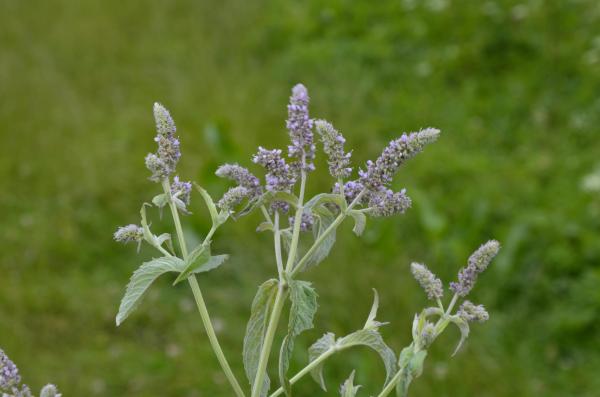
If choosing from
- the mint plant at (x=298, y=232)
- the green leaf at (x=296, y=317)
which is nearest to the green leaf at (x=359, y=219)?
the mint plant at (x=298, y=232)

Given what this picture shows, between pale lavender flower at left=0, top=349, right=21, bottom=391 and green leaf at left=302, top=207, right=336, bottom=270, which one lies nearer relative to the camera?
pale lavender flower at left=0, top=349, right=21, bottom=391

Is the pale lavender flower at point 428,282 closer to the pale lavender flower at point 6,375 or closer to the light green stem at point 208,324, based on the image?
the light green stem at point 208,324

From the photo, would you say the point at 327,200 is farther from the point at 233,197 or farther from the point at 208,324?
the point at 208,324

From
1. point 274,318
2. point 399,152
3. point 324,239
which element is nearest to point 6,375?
point 274,318

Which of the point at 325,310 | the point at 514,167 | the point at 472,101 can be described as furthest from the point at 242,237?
the point at 472,101

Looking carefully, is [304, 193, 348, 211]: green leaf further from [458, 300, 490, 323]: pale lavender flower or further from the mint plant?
[458, 300, 490, 323]: pale lavender flower

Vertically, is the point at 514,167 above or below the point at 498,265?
above

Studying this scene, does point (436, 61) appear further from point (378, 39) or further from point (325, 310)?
point (325, 310)

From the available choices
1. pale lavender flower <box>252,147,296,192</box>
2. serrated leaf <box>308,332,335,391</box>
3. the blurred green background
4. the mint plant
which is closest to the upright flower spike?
the mint plant
